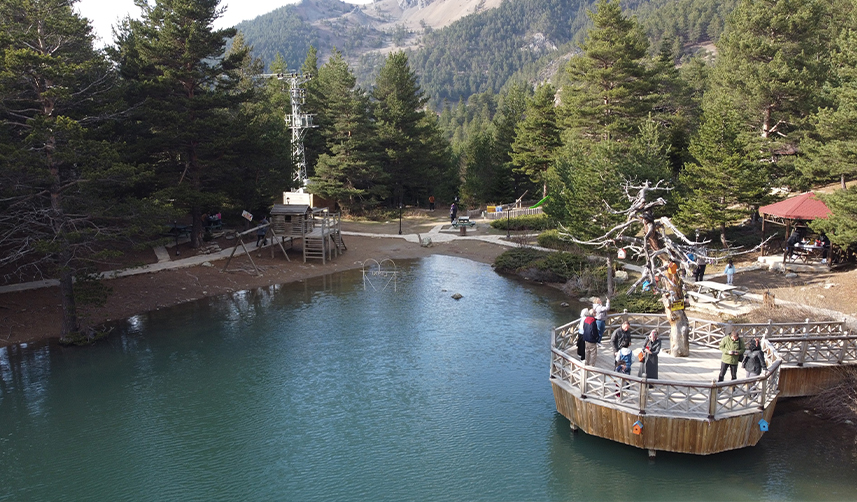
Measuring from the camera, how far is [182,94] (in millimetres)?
34594

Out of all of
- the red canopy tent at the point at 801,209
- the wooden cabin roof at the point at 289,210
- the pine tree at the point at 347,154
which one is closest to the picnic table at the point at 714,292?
the red canopy tent at the point at 801,209

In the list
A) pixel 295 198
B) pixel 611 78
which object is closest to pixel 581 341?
pixel 295 198

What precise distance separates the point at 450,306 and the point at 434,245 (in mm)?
14594

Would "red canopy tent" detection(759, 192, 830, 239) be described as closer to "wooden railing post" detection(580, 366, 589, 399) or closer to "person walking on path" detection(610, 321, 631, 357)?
"person walking on path" detection(610, 321, 631, 357)

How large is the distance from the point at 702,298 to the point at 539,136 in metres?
32.6

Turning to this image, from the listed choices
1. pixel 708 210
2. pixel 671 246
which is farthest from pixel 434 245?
pixel 671 246

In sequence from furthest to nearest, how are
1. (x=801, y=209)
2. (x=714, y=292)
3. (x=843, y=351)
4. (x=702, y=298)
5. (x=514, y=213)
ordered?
(x=514, y=213)
(x=801, y=209)
(x=714, y=292)
(x=702, y=298)
(x=843, y=351)

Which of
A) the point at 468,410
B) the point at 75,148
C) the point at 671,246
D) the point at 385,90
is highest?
the point at 385,90

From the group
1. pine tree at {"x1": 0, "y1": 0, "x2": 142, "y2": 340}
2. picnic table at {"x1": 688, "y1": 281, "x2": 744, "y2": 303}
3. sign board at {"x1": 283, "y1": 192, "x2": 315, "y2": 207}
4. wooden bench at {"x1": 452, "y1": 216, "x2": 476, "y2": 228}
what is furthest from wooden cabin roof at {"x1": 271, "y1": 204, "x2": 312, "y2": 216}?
picnic table at {"x1": 688, "y1": 281, "x2": 744, "y2": 303}

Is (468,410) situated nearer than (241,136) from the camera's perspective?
Yes

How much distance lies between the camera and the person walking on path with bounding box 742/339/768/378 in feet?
49.6

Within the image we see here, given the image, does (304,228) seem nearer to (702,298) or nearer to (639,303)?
(639,303)

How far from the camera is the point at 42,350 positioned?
23.3 metres

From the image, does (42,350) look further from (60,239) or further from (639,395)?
(639,395)
